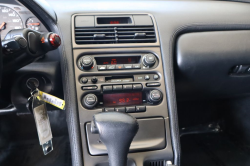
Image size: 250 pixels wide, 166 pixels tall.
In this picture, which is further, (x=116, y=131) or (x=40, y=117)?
(x=40, y=117)

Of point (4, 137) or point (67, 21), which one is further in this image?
point (4, 137)

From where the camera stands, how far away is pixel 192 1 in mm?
1069

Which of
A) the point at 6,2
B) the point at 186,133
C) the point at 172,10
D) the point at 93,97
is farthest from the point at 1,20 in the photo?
the point at 186,133

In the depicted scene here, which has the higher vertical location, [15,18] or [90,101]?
[15,18]

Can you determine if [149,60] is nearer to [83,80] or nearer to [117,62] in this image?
[117,62]

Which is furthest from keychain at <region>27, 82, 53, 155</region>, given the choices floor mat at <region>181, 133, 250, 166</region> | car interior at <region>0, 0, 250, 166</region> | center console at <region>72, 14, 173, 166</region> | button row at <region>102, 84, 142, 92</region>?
floor mat at <region>181, 133, 250, 166</region>

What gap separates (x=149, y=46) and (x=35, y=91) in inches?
18.1

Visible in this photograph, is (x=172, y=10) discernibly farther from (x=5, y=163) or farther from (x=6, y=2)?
(x=5, y=163)

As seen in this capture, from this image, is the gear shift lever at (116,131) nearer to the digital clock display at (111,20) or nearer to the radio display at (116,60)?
the radio display at (116,60)

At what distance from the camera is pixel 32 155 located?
117 centimetres

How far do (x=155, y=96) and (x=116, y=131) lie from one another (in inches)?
10.5

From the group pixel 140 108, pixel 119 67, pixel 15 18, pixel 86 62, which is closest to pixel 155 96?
pixel 140 108

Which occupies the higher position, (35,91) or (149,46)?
(149,46)

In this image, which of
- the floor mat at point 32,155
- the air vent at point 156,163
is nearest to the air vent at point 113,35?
the air vent at point 156,163
